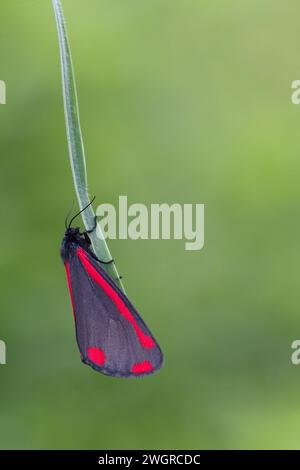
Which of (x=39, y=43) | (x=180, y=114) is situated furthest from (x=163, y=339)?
(x=39, y=43)

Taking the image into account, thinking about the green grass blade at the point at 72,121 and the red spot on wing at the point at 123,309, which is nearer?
the green grass blade at the point at 72,121
